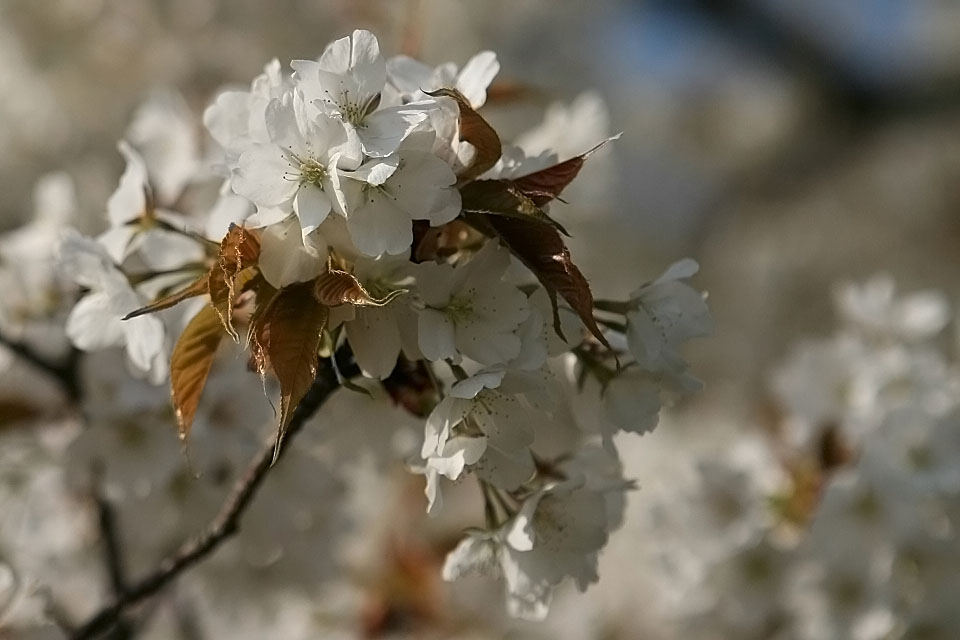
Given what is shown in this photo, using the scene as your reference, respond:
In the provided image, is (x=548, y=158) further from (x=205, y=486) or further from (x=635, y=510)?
(x=635, y=510)

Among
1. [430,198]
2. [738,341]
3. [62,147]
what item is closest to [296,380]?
[430,198]

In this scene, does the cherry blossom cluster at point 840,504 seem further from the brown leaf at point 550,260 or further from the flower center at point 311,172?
the flower center at point 311,172

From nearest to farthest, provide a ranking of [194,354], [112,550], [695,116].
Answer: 1. [194,354]
2. [112,550]
3. [695,116]

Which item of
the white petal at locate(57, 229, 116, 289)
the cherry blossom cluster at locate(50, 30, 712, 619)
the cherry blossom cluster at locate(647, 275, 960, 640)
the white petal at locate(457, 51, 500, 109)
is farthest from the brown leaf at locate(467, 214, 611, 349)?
the cherry blossom cluster at locate(647, 275, 960, 640)

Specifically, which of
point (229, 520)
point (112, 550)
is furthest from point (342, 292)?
point (112, 550)

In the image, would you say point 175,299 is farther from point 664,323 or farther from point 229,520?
point 664,323

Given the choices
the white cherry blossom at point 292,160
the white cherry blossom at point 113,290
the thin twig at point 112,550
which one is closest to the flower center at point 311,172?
the white cherry blossom at point 292,160

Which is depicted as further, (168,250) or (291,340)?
(168,250)
